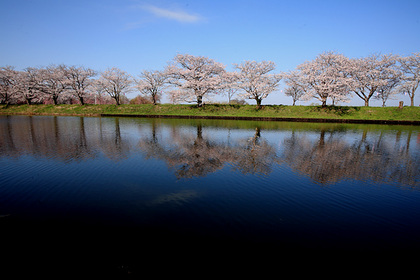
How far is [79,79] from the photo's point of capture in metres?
61.0

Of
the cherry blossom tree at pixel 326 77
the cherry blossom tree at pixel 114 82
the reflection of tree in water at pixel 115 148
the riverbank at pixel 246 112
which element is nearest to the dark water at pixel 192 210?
the reflection of tree in water at pixel 115 148

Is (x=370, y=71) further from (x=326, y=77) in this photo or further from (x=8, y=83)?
(x=8, y=83)

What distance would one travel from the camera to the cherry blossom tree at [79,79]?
6002 cm

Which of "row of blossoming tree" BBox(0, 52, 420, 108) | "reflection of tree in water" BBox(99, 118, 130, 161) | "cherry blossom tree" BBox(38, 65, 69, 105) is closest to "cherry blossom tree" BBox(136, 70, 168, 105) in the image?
"row of blossoming tree" BBox(0, 52, 420, 108)

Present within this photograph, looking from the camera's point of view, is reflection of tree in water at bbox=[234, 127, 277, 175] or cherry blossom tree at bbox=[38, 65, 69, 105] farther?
cherry blossom tree at bbox=[38, 65, 69, 105]

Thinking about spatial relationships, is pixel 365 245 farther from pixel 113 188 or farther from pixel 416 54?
pixel 416 54

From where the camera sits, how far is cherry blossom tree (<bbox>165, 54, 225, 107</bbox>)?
50500mm

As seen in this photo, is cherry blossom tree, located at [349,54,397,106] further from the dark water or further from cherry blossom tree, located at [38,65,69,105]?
cherry blossom tree, located at [38,65,69,105]

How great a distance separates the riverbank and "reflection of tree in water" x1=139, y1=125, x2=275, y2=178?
93.3 feet

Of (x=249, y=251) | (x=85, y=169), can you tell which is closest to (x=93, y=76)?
(x=85, y=169)

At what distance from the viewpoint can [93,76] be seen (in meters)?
63.1

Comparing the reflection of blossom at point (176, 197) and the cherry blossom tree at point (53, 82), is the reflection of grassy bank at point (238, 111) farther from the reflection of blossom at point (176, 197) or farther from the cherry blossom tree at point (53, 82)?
the reflection of blossom at point (176, 197)

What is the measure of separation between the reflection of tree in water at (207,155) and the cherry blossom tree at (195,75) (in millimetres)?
34563

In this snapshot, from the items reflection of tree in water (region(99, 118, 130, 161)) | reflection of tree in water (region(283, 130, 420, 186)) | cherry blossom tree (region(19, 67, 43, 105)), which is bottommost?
reflection of tree in water (region(283, 130, 420, 186))
